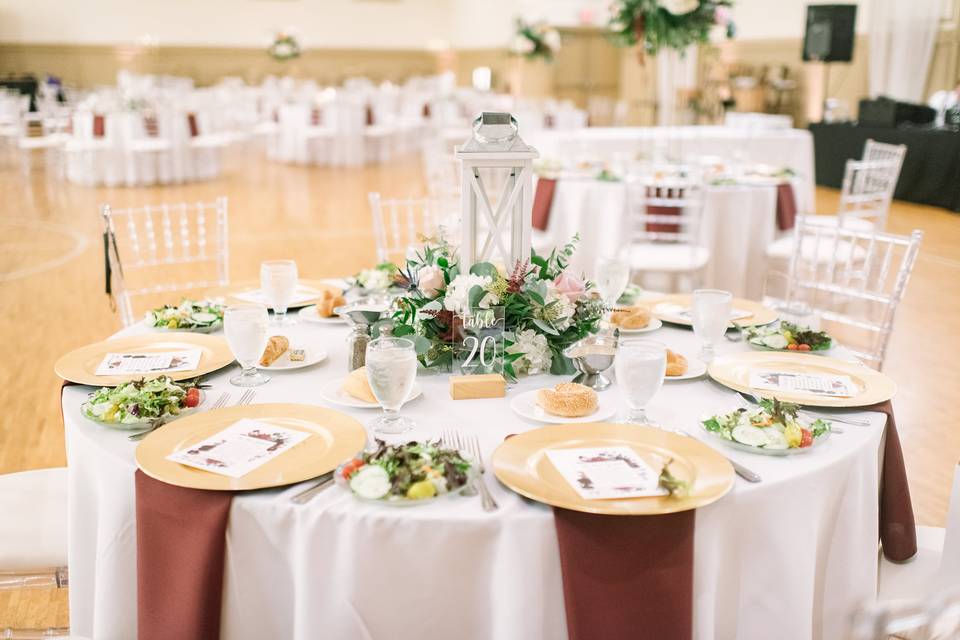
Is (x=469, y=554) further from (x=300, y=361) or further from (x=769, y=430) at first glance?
(x=300, y=361)

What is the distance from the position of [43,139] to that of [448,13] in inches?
356

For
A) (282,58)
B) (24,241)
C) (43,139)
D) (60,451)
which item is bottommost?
(60,451)

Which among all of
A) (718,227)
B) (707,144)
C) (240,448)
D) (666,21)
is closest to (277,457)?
→ (240,448)

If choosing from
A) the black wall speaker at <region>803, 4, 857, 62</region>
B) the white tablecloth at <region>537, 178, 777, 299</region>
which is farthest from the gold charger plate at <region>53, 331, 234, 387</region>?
the black wall speaker at <region>803, 4, 857, 62</region>

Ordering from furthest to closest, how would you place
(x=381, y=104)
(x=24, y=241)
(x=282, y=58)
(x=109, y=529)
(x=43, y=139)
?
(x=282, y=58)
(x=381, y=104)
(x=43, y=139)
(x=24, y=241)
(x=109, y=529)

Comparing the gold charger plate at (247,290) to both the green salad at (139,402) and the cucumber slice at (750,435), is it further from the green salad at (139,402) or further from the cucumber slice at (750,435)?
the cucumber slice at (750,435)

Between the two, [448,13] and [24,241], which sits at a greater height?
[448,13]

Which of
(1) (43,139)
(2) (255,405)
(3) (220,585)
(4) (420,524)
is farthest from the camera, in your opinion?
(1) (43,139)

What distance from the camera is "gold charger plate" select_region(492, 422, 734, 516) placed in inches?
48.6

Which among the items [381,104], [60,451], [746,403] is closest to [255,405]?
[746,403]

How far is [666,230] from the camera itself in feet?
16.6

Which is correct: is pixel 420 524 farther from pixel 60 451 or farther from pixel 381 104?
pixel 381 104

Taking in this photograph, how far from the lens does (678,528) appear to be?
125 cm

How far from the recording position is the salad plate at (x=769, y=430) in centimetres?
142
